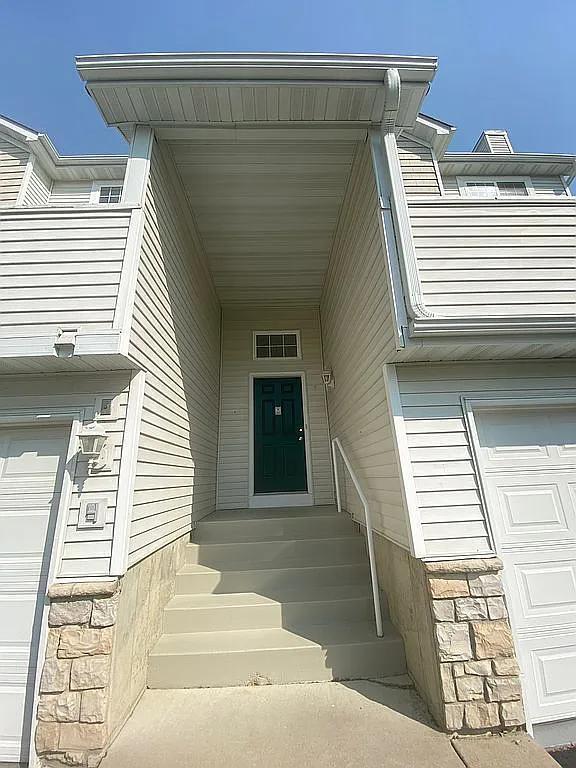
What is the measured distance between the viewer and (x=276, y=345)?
5.59 meters

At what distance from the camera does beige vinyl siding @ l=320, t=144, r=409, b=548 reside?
2709mm

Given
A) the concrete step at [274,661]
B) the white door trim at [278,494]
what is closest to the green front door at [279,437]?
the white door trim at [278,494]

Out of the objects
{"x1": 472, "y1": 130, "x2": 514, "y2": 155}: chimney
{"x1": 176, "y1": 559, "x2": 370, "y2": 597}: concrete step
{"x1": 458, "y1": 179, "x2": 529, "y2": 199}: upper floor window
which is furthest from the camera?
{"x1": 472, "y1": 130, "x2": 514, "y2": 155}: chimney

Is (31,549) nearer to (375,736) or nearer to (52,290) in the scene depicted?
(52,290)

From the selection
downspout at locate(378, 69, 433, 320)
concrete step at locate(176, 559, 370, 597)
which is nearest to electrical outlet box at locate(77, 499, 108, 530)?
concrete step at locate(176, 559, 370, 597)

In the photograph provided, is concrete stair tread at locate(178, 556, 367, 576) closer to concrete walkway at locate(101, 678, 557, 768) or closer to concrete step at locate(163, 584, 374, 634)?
concrete step at locate(163, 584, 374, 634)

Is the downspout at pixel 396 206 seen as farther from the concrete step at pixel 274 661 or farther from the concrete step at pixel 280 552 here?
the concrete step at pixel 274 661

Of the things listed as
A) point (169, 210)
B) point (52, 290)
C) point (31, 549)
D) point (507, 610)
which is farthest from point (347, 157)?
point (31, 549)

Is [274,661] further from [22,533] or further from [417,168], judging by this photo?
[417,168]

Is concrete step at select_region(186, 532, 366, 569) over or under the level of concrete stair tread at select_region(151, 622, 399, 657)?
over

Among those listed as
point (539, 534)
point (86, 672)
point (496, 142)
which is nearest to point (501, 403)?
point (539, 534)

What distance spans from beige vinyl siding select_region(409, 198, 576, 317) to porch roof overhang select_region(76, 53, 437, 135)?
1.06 m

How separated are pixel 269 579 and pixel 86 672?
1512 mm

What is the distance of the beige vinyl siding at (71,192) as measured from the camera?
209 inches
